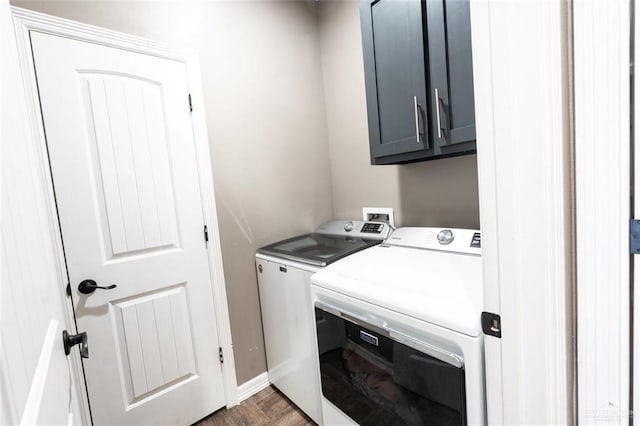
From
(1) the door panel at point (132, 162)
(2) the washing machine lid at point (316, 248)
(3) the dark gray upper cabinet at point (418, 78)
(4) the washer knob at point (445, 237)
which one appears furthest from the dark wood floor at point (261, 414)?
(3) the dark gray upper cabinet at point (418, 78)

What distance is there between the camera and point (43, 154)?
4.06 ft

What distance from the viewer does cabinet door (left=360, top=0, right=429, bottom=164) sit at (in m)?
1.28

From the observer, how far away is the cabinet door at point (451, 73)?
3.70 ft

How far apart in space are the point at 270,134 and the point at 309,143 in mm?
331

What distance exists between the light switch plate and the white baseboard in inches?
49.4

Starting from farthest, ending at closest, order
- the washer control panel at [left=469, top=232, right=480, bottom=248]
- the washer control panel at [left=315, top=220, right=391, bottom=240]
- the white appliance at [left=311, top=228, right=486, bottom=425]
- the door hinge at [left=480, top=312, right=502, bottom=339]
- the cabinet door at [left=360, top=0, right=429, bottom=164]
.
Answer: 1. the washer control panel at [left=315, top=220, right=391, bottom=240]
2. the washer control panel at [left=469, top=232, right=480, bottom=248]
3. the cabinet door at [left=360, top=0, right=429, bottom=164]
4. the white appliance at [left=311, top=228, right=486, bottom=425]
5. the door hinge at [left=480, top=312, right=502, bottom=339]

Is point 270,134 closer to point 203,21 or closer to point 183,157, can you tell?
point 183,157

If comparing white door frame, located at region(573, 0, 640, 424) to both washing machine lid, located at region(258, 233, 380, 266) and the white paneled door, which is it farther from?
the white paneled door

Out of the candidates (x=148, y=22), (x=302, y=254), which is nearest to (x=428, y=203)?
(x=302, y=254)

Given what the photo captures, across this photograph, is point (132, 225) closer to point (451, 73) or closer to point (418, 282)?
point (418, 282)

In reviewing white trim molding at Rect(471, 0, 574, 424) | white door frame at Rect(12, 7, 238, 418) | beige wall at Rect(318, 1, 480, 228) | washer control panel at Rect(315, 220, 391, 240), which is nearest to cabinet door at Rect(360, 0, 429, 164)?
beige wall at Rect(318, 1, 480, 228)

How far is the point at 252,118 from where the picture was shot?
1907mm

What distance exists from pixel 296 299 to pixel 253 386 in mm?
796

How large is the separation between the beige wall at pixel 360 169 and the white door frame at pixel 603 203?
38.7 inches
